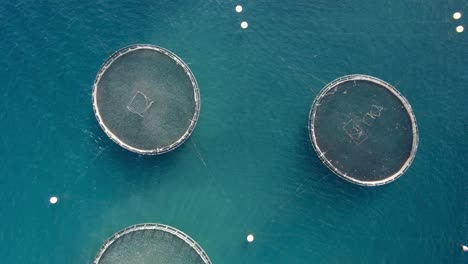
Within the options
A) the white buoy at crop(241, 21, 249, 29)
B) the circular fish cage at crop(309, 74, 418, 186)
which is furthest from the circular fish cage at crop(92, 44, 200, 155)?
the circular fish cage at crop(309, 74, 418, 186)

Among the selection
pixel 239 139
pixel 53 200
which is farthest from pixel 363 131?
pixel 53 200

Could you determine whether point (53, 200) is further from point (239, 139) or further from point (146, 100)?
point (239, 139)

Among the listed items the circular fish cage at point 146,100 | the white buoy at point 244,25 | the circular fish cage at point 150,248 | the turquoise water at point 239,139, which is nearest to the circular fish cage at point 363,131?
the turquoise water at point 239,139

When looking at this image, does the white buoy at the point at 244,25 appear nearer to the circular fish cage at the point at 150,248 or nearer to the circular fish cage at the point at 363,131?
the circular fish cage at the point at 363,131

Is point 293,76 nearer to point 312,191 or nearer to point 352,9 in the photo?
point 352,9

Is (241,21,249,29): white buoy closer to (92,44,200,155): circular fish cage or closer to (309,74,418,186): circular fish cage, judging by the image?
(92,44,200,155): circular fish cage

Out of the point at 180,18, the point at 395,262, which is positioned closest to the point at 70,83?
the point at 180,18
